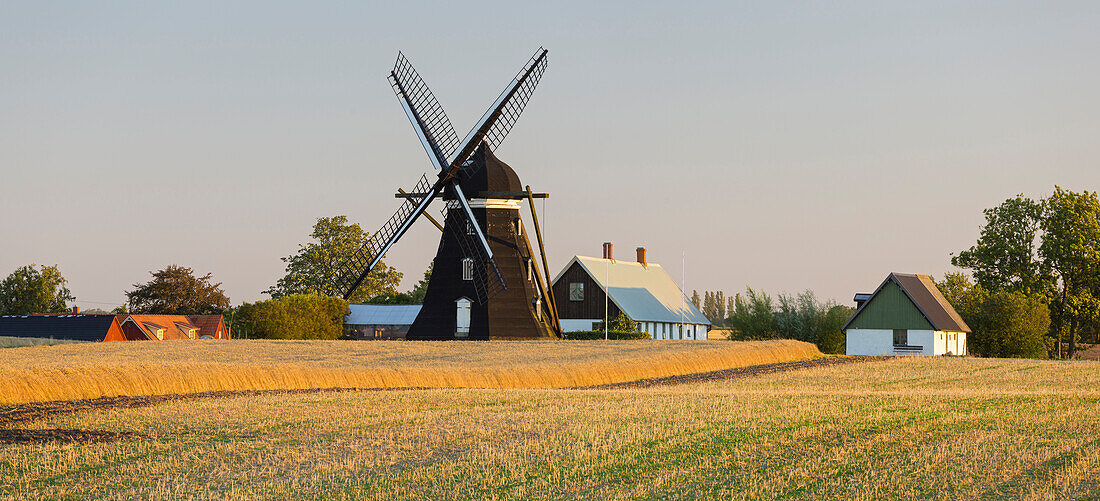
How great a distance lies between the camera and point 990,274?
241 ft

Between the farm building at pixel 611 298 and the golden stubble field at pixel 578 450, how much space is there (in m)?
48.2

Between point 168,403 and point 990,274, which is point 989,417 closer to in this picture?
point 168,403

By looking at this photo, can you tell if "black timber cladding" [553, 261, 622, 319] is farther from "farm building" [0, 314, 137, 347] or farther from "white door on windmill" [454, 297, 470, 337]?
"farm building" [0, 314, 137, 347]

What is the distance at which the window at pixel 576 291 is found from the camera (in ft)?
244

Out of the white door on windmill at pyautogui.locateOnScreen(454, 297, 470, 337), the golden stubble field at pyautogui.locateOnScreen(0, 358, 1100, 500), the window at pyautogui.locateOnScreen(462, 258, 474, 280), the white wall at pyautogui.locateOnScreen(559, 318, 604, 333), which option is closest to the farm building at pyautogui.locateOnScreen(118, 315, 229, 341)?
the white wall at pyautogui.locateOnScreen(559, 318, 604, 333)

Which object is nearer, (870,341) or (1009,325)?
(870,341)

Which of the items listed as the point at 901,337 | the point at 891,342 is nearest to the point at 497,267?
the point at 891,342

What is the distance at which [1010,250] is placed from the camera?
72125mm

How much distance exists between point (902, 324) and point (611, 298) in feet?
59.0

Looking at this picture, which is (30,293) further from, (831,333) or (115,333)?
(831,333)

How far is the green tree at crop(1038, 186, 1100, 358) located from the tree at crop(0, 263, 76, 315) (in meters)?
80.4

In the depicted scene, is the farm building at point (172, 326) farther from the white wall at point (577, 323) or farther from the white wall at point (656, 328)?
the white wall at point (656, 328)

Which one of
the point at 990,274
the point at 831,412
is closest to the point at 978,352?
the point at 990,274

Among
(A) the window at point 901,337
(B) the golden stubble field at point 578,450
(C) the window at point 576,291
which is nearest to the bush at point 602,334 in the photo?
(C) the window at point 576,291
